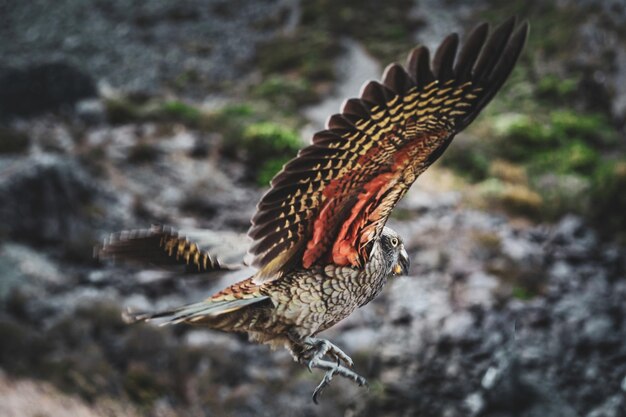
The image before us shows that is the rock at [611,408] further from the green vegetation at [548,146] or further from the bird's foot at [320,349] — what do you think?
the bird's foot at [320,349]

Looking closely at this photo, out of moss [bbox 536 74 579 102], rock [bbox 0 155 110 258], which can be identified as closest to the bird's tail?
rock [bbox 0 155 110 258]

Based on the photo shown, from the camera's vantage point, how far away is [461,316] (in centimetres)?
648

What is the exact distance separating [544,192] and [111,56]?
48.1 feet

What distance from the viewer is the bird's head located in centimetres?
170

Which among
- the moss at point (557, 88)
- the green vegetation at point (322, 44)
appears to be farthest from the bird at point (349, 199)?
the moss at point (557, 88)

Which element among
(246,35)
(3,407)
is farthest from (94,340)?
(246,35)

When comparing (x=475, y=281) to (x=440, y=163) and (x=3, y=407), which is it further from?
(x=3, y=407)

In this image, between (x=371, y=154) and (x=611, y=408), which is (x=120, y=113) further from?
(x=371, y=154)

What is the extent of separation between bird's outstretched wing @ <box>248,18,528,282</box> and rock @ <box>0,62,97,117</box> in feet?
40.8

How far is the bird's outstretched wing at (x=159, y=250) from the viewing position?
82.5 inches

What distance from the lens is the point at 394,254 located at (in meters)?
1.70

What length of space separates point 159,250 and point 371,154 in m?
0.92

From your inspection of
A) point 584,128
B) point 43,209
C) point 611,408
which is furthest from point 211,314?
point 584,128

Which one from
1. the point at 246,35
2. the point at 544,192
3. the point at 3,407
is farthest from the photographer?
the point at 246,35
